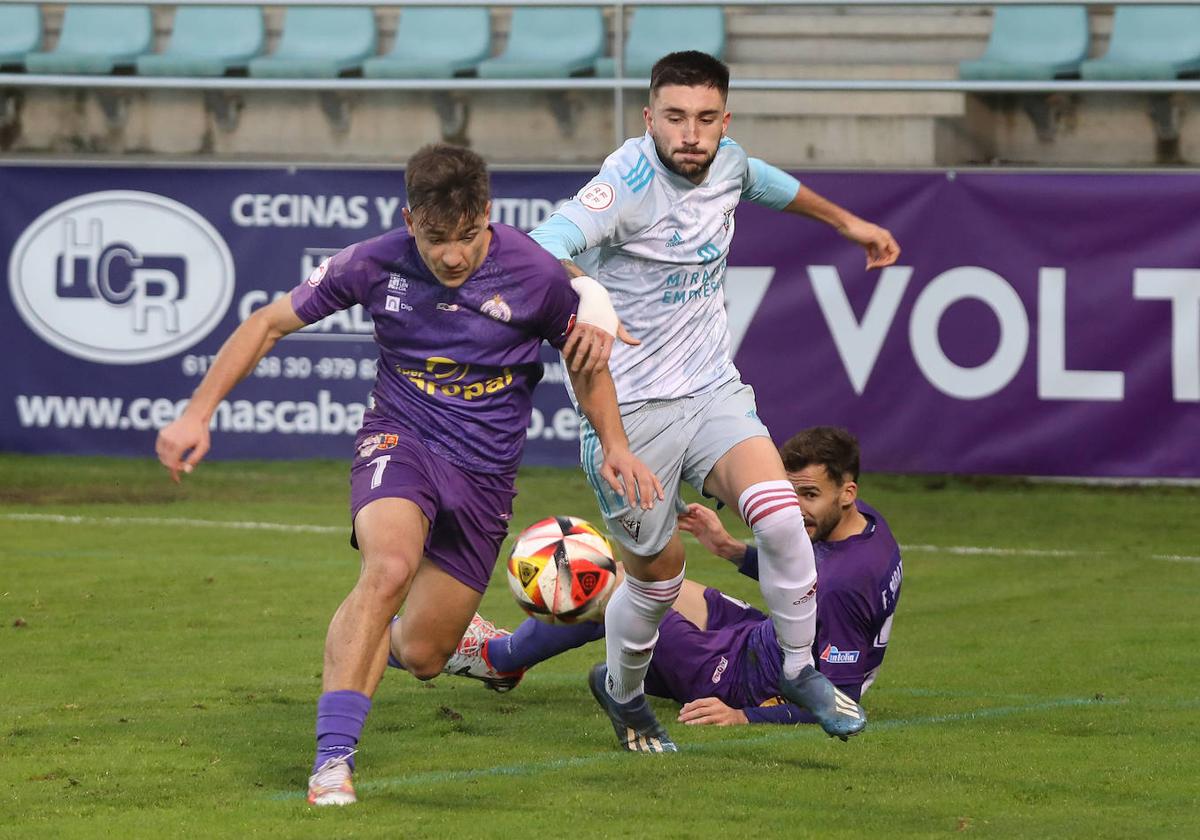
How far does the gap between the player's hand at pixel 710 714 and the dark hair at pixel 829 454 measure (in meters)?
0.89

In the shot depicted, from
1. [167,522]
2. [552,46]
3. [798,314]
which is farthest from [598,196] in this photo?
[552,46]

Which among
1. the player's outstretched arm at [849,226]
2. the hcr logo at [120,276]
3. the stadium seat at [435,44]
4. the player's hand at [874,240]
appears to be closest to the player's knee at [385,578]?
the player's outstretched arm at [849,226]

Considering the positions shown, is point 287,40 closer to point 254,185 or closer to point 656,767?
point 254,185

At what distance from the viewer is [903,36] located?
15.9 meters

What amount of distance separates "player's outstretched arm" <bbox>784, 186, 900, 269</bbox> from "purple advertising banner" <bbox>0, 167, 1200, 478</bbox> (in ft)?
20.5

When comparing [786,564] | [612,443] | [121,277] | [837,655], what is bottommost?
[837,655]

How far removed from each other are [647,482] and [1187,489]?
355 inches

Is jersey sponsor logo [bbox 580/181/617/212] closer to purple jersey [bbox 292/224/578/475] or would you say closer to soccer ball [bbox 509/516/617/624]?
purple jersey [bbox 292/224/578/475]

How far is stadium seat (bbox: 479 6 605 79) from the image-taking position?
16531 mm

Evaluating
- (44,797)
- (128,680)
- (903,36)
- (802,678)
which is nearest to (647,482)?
(802,678)

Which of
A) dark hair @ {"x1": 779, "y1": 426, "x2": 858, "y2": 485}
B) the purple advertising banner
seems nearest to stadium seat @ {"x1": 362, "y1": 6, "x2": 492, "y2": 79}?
the purple advertising banner

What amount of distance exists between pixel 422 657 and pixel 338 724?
0.96 metres

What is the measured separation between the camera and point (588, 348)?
18.2 ft

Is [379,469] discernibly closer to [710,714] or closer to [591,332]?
[591,332]
